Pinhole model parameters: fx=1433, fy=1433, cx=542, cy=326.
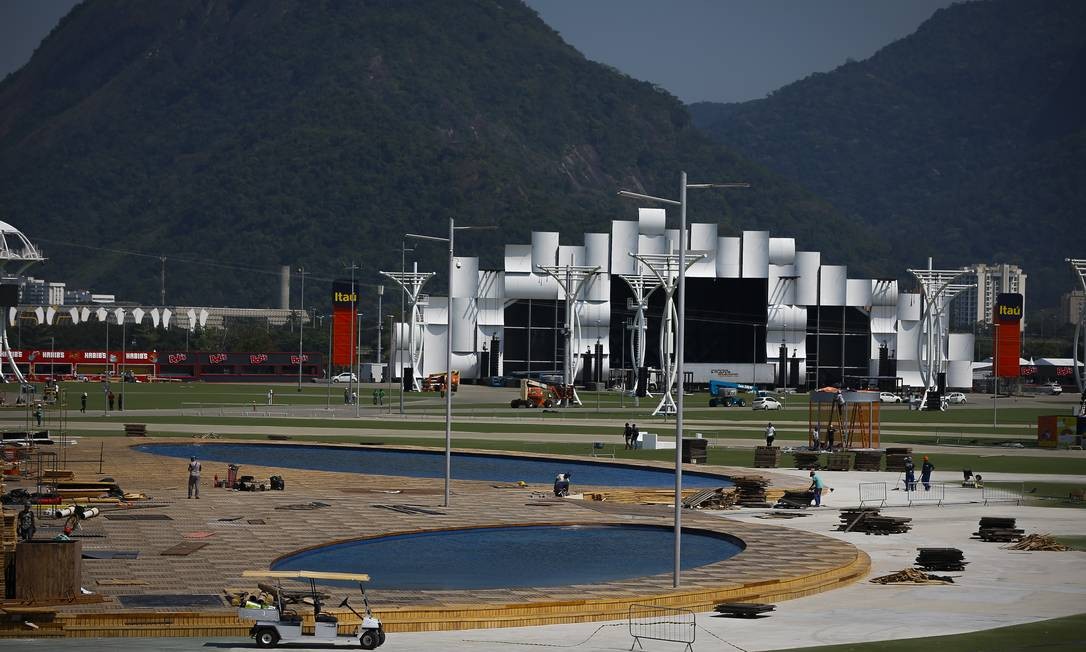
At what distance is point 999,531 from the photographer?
1622 inches

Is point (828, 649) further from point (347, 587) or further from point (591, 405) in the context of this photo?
point (591, 405)

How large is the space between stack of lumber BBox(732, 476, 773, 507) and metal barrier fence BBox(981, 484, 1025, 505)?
26.5ft

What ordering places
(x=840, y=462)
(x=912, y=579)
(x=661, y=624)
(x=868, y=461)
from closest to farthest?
(x=661, y=624)
(x=912, y=579)
(x=840, y=462)
(x=868, y=461)

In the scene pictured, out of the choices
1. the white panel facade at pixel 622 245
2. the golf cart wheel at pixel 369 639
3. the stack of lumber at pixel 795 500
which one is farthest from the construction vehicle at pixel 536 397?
the golf cart wheel at pixel 369 639


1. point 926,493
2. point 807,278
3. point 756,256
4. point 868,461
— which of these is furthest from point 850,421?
point 807,278

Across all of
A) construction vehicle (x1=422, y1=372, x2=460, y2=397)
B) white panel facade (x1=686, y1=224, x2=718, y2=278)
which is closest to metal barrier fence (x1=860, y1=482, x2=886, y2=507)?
construction vehicle (x1=422, y1=372, x2=460, y2=397)

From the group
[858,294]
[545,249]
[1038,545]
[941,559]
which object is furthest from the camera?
[858,294]

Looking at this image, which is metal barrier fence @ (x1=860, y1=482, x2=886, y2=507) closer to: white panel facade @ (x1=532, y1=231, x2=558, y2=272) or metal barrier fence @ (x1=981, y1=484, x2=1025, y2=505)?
metal barrier fence @ (x1=981, y1=484, x2=1025, y2=505)

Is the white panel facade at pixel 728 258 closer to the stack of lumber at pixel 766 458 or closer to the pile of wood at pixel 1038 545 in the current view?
the stack of lumber at pixel 766 458

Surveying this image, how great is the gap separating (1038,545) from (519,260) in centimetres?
12086

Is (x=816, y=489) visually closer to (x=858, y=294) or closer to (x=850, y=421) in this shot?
(x=850, y=421)

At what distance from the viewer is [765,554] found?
37156 mm

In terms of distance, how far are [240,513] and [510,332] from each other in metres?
120

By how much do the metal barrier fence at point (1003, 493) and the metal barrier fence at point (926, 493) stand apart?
5.01 ft
